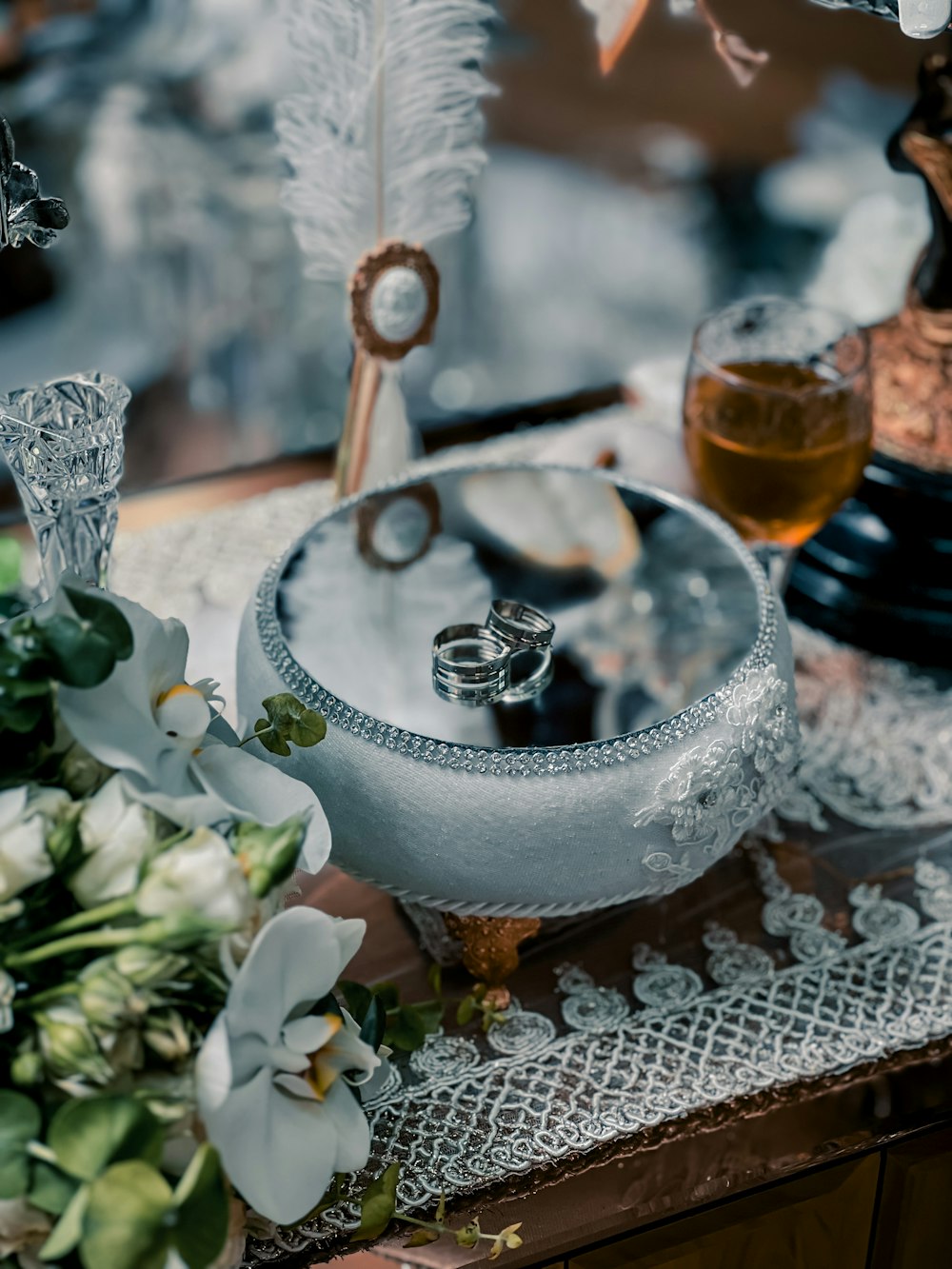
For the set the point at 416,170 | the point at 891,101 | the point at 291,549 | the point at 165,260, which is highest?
the point at 416,170

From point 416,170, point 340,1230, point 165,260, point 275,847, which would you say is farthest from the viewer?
point 165,260

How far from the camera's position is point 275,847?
0.41 m

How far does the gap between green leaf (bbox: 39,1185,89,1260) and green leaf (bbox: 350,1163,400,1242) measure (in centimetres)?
16

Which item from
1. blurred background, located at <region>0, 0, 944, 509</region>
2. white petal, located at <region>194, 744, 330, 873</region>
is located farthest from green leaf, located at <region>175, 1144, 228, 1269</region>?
blurred background, located at <region>0, 0, 944, 509</region>

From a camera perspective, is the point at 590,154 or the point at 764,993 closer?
the point at 764,993

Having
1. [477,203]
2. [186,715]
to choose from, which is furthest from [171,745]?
[477,203]

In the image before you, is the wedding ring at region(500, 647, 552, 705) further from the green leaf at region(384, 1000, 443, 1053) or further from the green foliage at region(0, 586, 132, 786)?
the green foliage at region(0, 586, 132, 786)

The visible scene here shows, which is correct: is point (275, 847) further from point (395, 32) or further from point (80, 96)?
point (80, 96)

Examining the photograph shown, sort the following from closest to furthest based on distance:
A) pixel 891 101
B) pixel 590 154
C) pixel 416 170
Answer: pixel 416 170 < pixel 891 101 < pixel 590 154

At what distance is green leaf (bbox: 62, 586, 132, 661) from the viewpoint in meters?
0.42

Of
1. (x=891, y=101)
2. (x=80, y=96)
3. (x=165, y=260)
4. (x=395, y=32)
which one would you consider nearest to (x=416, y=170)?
(x=395, y=32)

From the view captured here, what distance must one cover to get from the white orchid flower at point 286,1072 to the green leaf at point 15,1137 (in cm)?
5

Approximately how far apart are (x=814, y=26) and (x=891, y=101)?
0.52ft

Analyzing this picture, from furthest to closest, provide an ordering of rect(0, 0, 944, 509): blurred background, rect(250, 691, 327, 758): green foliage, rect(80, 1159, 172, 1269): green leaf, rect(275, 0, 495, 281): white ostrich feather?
rect(0, 0, 944, 509): blurred background
rect(275, 0, 495, 281): white ostrich feather
rect(250, 691, 327, 758): green foliage
rect(80, 1159, 172, 1269): green leaf
